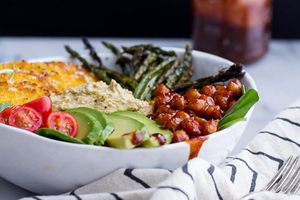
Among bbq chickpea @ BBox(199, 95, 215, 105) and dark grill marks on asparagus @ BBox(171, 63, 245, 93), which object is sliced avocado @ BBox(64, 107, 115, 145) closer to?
bbq chickpea @ BBox(199, 95, 215, 105)

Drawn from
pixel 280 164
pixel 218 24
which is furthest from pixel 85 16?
pixel 280 164

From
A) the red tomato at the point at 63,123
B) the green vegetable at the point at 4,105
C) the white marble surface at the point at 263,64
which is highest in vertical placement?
the red tomato at the point at 63,123

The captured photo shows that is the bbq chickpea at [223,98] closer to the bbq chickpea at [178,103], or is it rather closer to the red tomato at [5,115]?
the bbq chickpea at [178,103]

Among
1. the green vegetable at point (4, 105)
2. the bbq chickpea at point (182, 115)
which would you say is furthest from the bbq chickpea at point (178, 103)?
the green vegetable at point (4, 105)

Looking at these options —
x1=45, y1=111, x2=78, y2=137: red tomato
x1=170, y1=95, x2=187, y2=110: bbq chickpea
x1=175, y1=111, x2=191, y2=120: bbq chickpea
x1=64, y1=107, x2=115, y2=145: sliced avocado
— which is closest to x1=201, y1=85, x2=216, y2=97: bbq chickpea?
x1=170, y1=95, x2=187, y2=110: bbq chickpea

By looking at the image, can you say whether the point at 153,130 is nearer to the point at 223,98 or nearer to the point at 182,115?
the point at 182,115
